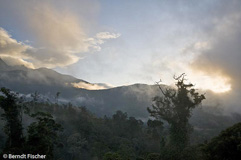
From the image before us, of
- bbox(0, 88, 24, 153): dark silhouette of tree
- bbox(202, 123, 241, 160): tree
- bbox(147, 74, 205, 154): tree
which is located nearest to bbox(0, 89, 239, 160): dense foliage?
bbox(0, 88, 24, 153): dark silhouette of tree

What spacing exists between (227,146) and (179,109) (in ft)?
54.9

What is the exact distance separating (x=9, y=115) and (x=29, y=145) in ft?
28.2

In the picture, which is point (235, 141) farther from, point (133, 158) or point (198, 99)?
point (133, 158)

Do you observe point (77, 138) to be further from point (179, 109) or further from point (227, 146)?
point (227, 146)

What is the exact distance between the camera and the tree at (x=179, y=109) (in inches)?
1387

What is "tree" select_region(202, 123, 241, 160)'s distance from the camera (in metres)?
18.6

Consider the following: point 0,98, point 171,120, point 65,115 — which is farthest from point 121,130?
point 0,98

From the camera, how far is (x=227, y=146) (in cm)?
1948

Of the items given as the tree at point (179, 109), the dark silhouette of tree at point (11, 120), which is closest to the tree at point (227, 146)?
the tree at point (179, 109)

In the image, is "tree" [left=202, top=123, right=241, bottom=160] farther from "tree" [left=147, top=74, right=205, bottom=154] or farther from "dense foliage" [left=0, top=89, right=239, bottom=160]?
"tree" [left=147, top=74, right=205, bottom=154]

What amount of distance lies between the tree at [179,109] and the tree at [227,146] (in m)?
13.5

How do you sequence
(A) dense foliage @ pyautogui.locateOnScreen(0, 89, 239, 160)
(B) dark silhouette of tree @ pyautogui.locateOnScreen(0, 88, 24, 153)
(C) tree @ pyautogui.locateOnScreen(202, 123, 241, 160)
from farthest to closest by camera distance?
1. (B) dark silhouette of tree @ pyautogui.locateOnScreen(0, 88, 24, 153)
2. (A) dense foliage @ pyautogui.locateOnScreen(0, 89, 239, 160)
3. (C) tree @ pyautogui.locateOnScreen(202, 123, 241, 160)

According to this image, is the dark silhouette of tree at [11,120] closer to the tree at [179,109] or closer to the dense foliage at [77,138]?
the dense foliage at [77,138]

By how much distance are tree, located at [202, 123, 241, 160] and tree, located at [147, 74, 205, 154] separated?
13.5 metres
